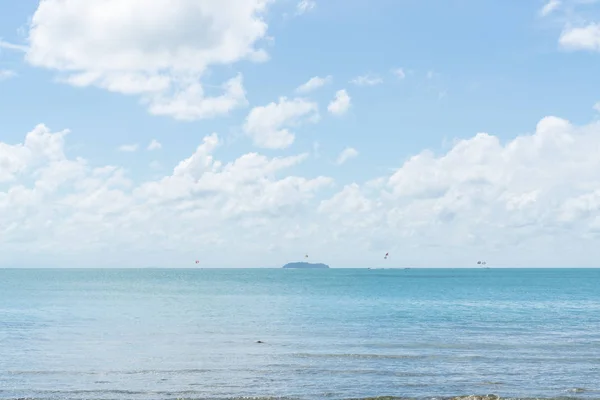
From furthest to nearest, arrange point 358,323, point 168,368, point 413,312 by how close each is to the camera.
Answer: point 413,312, point 358,323, point 168,368

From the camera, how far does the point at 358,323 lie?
256 feet

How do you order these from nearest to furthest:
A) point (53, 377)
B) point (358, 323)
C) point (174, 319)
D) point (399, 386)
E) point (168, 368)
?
point (399, 386) < point (53, 377) < point (168, 368) < point (358, 323) < point (174, 319)

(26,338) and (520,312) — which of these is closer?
(26,338)

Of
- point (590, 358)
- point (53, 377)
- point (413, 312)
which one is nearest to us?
point (53, 377)

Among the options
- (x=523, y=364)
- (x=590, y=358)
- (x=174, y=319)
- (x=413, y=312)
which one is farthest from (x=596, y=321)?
(x=174, y=319)

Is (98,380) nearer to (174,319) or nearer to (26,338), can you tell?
(26,338)

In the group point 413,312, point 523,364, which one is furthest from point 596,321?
point 523,364

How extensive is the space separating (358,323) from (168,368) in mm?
35946

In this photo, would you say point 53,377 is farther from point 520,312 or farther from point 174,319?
point 520,312

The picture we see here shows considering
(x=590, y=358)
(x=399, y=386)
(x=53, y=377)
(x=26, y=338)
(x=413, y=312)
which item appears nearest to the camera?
(x=399, y=386)

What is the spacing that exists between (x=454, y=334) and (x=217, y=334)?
24470mm

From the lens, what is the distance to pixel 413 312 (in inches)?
3797

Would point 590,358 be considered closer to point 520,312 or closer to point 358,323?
point 358,323

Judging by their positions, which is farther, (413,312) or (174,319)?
(413,312)
